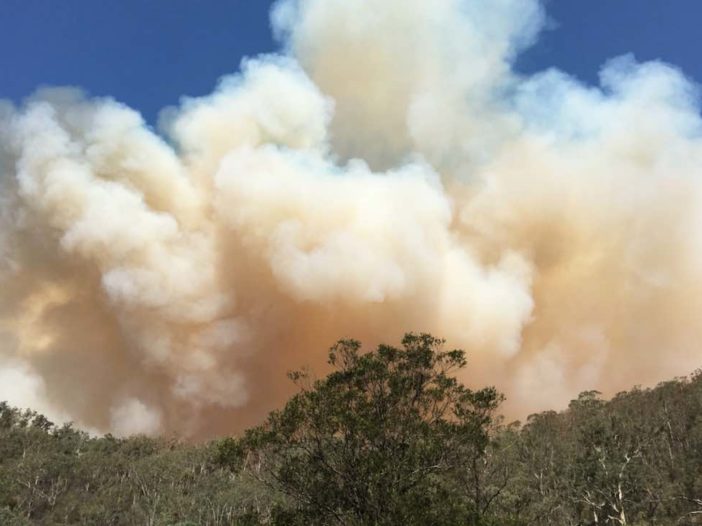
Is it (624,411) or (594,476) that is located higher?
(624,411)

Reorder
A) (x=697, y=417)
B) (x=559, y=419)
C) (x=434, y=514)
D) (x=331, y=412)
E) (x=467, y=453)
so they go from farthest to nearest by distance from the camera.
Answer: (x=559, y=419) → (x=697, y=417) → (x=467, y=453) → (x=331, y=412) → (x=434, y=514)

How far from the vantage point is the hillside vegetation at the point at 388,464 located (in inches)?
1117

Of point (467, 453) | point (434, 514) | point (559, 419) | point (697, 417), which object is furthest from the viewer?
point (559, 419)

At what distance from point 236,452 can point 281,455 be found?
2.25m

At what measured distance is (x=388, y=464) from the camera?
89.6ft

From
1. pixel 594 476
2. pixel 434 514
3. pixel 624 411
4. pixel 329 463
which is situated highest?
pixel 624 411

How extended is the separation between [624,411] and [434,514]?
97.8 metres

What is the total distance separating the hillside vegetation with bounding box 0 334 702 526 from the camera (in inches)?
1117

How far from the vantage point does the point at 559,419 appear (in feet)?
389

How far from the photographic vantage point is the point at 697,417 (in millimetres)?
97125

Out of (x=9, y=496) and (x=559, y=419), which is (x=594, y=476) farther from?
(x=9, y=496)

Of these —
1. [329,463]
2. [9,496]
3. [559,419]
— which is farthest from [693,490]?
[9,496]

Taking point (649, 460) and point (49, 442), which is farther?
point (49, 442)

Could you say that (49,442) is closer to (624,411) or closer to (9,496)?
(9,496)
